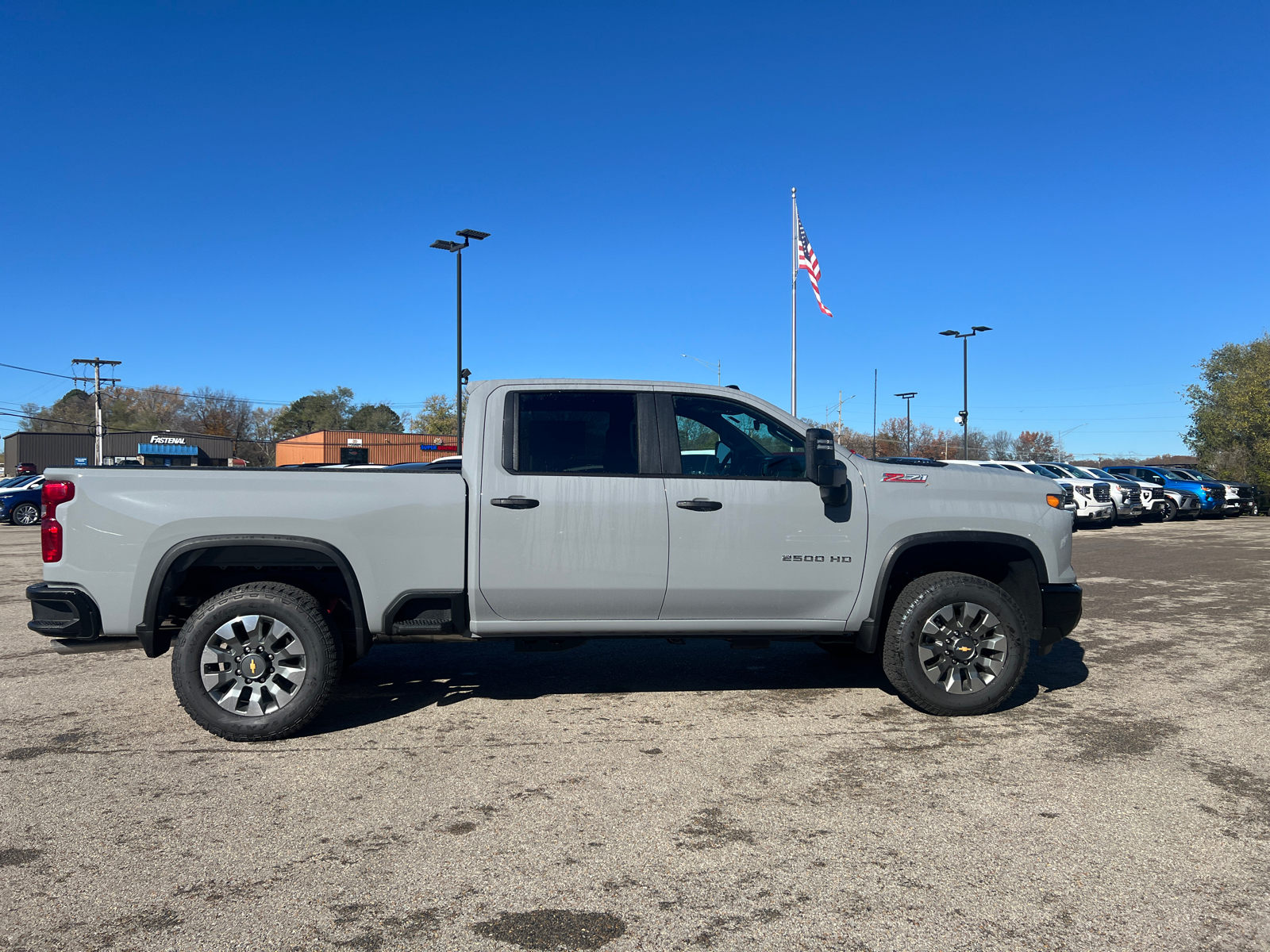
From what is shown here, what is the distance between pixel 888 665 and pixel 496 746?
2.35 meters

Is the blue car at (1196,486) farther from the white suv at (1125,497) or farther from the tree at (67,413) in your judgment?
the tree at (67,413)

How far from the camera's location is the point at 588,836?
3436 millimetres

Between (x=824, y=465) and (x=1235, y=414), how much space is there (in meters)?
36.9

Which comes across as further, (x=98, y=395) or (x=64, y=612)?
(x=98, y=395)

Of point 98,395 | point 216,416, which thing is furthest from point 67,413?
point 98,395

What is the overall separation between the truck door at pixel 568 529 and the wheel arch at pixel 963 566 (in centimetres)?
133

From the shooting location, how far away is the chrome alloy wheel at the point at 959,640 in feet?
16.3

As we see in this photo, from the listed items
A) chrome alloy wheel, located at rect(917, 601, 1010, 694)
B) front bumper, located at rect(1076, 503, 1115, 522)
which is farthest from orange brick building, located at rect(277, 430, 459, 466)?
chrome alloy wheel, located at rect(917, 601, 1010, 694)

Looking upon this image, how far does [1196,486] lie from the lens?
2675 centimetres

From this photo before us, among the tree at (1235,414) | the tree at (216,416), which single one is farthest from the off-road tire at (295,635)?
the tree at (216,416)

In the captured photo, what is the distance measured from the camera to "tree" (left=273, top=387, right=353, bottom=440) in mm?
105500

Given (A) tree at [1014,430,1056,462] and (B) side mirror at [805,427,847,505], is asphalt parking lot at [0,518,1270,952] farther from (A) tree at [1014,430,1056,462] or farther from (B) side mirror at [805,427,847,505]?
(A) tree at [1014,430,1056,462]

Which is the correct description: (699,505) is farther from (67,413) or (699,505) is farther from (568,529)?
(67,413)

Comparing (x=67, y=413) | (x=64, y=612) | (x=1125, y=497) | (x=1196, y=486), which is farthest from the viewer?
(x=67, y=413)
